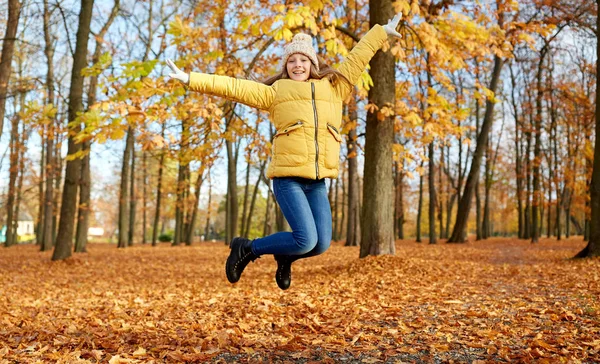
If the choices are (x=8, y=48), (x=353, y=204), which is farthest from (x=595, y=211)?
(x=8, y=48)

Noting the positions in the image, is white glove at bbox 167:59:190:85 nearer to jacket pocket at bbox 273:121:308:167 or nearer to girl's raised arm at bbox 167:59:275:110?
girl's raised arm at bbox 167:59:275:110

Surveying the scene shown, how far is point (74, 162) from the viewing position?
1326 centimetres

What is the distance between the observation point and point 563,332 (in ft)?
16.4

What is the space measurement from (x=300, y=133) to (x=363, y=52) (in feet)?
2.90

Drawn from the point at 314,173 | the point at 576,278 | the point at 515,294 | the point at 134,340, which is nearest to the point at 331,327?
the point at 134,340

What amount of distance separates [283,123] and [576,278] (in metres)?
6.85

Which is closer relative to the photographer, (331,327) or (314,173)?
(314,173)

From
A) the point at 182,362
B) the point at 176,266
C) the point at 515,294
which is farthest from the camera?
the point at 176,266

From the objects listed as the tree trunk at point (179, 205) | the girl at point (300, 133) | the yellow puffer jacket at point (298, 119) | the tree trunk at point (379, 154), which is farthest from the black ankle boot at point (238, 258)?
the tree trunk at point (179, 205)

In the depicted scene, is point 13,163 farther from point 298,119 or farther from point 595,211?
point 298,119

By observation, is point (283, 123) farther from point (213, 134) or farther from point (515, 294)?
point (213, 134)

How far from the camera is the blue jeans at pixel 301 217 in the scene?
353 cm

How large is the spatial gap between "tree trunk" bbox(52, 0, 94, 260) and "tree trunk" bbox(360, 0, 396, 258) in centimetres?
785

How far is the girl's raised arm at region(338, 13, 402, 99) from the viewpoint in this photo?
3852 mm
